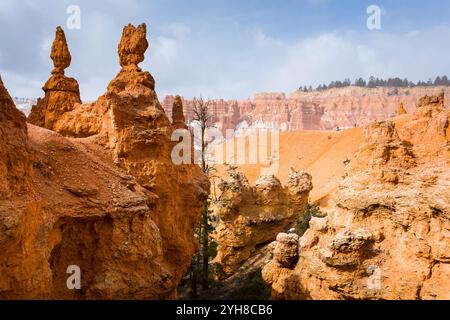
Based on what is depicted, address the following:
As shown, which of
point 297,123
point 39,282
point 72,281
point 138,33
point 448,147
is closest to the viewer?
point 39,282

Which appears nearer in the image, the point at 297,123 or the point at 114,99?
the point at 114,99

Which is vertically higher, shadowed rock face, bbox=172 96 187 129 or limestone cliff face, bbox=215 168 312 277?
shadowed rock face, bbox=172 96 187 129

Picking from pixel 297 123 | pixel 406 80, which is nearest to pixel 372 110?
pixel 297 123

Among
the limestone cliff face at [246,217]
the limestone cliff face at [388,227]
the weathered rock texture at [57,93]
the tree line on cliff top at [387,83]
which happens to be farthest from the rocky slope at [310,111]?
the limestone cliff face at [388,227]

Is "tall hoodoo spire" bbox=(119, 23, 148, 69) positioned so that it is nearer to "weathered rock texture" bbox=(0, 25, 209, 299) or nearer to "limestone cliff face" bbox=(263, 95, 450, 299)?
"weathered rock texture" bbox=(0, 25, 209, 299)

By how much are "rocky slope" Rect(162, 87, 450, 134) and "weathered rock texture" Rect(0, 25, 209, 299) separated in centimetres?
12577

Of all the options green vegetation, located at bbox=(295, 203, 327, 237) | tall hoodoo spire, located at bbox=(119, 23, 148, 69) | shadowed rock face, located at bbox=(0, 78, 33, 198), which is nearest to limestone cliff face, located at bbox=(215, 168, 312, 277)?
green vegetation, located at bbox=(295, 203, 327, 237)

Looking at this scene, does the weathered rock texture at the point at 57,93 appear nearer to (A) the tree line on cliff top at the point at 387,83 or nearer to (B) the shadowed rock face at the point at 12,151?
(B) the shadowed rock face at the point at 12,151

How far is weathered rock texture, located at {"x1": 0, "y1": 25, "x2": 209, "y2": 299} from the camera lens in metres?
6.83

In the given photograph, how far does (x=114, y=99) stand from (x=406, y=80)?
198m

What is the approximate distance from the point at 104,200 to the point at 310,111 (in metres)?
145

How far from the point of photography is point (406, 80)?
182625mm

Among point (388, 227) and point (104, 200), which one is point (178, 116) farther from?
point (388, 227)

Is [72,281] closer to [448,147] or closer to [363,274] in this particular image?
[363,274]
